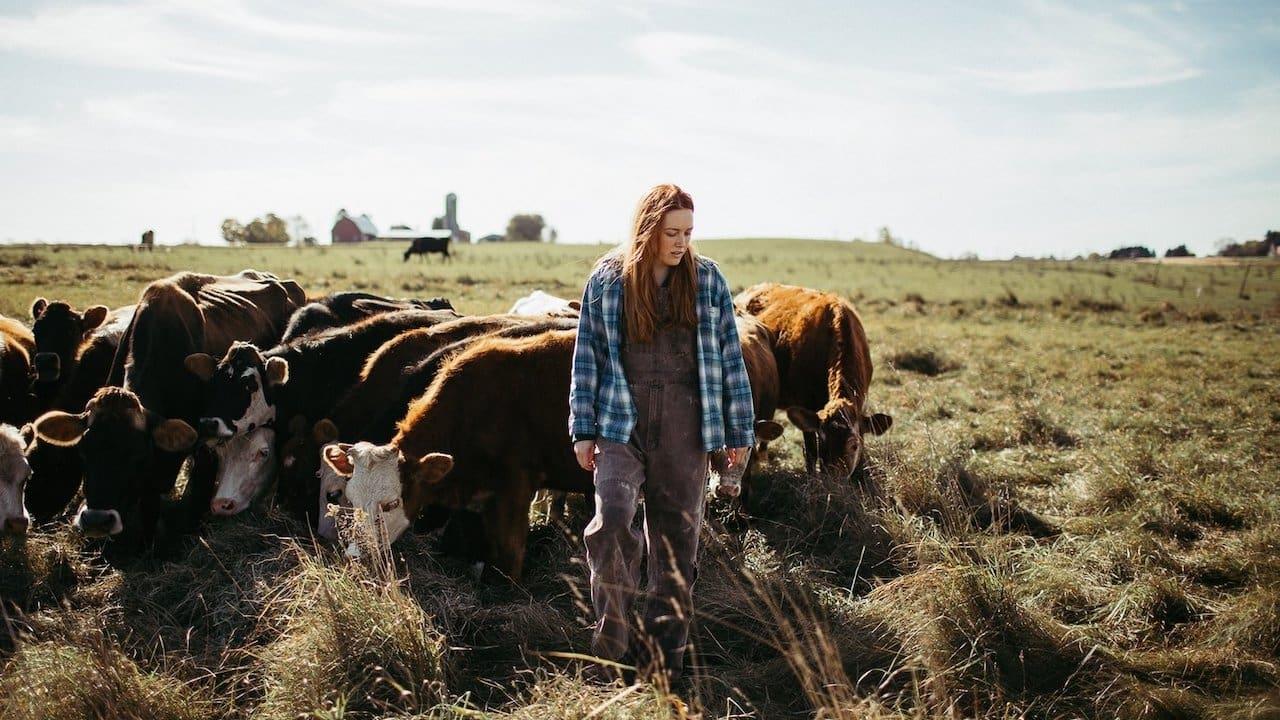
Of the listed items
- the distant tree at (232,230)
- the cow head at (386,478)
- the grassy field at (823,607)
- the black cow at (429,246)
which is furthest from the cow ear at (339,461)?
the distant tree at (232,230)

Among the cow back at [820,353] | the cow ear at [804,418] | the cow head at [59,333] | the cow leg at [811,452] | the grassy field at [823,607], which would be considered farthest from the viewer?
the cow head at [59,333]

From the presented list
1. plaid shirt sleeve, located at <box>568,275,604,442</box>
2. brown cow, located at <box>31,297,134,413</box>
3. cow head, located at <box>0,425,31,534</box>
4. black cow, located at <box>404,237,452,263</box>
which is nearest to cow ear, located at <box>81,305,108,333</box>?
brown cow, located at <box>31,297,134,413</box>

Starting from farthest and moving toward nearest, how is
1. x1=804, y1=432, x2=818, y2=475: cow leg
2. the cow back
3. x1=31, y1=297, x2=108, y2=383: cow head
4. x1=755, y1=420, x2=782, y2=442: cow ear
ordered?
x1=31, y1=297, x2=108, y2=383: cow head < the cow back < x1=804, y1=432, x2=818, y2=475: cow leg < x1=755, y1=420, x2=782, y2=442: cow ear

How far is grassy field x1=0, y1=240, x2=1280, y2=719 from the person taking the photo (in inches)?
150

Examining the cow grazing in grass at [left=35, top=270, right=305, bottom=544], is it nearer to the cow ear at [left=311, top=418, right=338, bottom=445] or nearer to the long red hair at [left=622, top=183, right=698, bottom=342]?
the cow ear at [left=311, top=418, right=338, bottom=445]

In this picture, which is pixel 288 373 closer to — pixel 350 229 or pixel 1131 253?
pixel 1131 253

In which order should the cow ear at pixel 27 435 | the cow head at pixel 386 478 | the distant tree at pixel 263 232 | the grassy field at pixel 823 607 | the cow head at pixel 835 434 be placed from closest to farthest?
Result: the grassy field at pixel 823 607 → the cow head at pixel 386 478 → the cow ear at pixel 27 435 → the cow head at pixel 835 434 → the distant tree at pixel 263 232

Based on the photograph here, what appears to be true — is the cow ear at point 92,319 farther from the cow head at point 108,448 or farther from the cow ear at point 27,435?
the cow head at point 108,448

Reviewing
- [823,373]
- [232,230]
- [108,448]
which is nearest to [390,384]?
[108,448]

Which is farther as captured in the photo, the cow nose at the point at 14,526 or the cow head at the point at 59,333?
the cow head at the point at 59,333

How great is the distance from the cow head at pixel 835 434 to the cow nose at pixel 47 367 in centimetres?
636

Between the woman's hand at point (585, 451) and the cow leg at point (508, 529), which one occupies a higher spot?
the woman's hand at point (585, 451)

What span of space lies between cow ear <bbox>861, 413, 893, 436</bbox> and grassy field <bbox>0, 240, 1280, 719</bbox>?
38 centimetres

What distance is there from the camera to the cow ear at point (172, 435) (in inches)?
232
